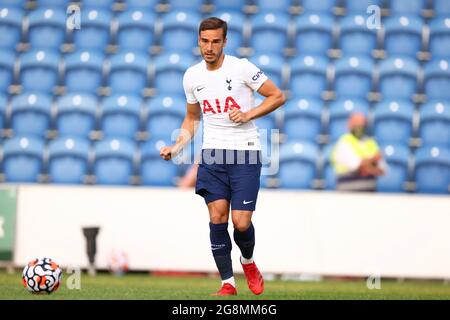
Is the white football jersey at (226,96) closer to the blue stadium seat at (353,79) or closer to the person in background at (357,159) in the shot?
the person in background at (357,159)

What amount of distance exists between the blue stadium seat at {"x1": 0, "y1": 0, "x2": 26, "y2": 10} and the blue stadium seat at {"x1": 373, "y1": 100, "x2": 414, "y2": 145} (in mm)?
5972

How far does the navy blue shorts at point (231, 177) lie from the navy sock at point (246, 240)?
0.79 feet

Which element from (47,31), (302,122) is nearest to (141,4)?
(47,31)

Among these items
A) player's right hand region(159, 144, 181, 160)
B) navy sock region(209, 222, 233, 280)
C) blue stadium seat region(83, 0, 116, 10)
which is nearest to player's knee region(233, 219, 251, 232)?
navy sock region(209, 222, 233, 280)

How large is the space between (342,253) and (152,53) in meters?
4.92

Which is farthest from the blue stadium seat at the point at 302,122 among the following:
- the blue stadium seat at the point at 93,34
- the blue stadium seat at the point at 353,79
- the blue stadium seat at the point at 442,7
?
the blue stadium seat at the point at 93,34

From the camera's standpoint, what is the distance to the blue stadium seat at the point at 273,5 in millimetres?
16109

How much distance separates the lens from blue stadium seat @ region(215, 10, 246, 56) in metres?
15.3

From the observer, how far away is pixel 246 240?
8492 millimetres

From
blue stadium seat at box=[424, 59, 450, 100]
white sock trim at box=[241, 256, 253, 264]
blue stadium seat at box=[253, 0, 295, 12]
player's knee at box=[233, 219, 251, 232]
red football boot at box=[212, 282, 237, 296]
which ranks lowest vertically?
red football boot at box=[212, 282, 237, 296]

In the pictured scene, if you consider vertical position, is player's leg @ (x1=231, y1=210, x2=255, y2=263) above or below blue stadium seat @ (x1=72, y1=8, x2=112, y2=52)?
below

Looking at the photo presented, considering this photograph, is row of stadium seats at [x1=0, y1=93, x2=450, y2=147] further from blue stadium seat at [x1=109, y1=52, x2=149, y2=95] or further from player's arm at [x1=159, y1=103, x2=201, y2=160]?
player's arm at [x1=159, y1=103, x2=201, y2=160]

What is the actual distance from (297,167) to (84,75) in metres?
3.60

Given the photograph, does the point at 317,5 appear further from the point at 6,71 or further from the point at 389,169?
the point at 6,71
